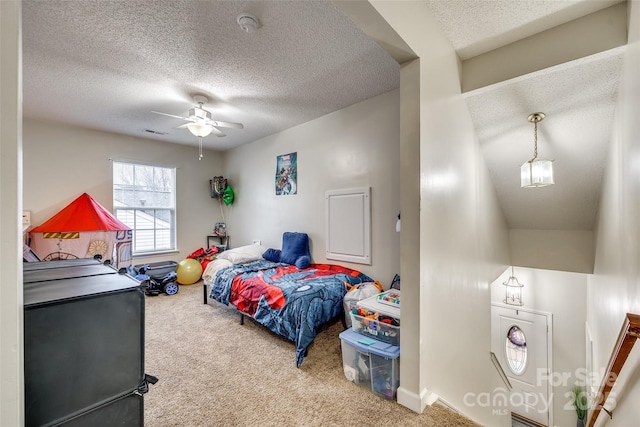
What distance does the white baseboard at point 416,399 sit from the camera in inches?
65.7

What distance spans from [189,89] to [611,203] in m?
4.19

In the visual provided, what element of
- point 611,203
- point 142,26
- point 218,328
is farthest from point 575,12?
point 218,328

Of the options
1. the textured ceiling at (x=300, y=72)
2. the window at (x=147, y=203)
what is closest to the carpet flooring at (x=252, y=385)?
the window at (x=147, y=203)

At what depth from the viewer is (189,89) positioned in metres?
2.94

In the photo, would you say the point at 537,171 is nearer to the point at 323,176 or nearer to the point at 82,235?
the point at 323,176

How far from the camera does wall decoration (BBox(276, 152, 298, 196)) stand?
417 cm

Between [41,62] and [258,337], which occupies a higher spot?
[41,62]

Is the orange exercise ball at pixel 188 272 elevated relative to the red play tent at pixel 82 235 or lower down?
lower down

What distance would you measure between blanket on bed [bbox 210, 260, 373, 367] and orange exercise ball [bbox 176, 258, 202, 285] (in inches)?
62.2

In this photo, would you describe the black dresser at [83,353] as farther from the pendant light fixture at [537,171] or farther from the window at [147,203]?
the window at [147,203]

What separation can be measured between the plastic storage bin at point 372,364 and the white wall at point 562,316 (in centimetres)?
352

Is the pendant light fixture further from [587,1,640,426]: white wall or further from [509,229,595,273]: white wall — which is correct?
[509,229,595,273]: white wall

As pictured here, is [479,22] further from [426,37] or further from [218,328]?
[218,328]

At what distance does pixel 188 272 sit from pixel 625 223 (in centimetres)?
531
